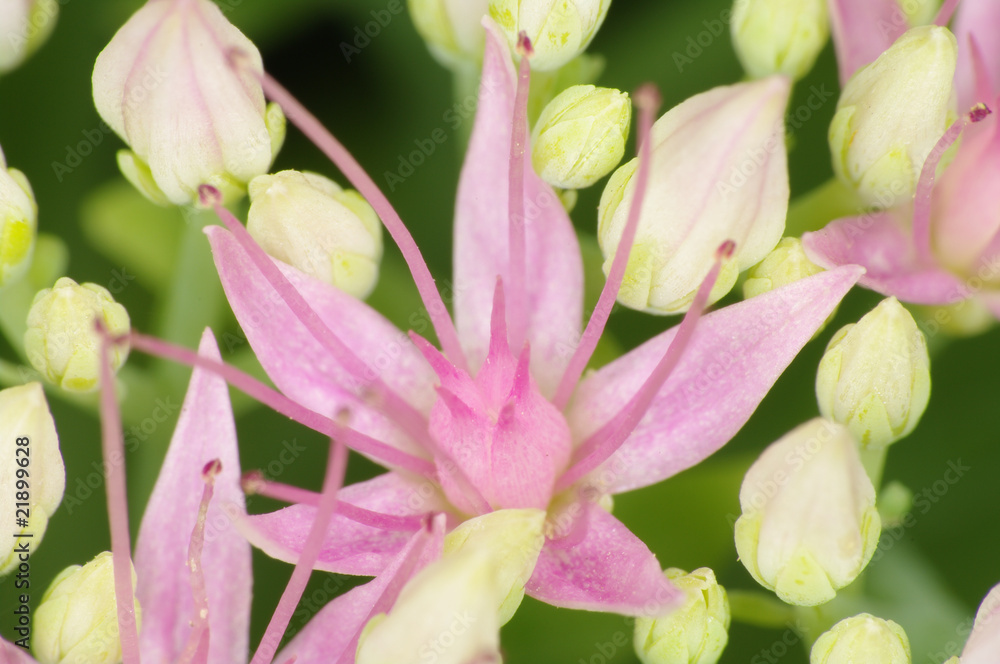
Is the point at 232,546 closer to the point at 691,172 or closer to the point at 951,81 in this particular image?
the point at 691,172

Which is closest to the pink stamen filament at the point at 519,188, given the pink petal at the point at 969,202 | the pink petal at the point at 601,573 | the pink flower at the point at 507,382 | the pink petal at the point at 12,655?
the pink flower at the point at 507,382

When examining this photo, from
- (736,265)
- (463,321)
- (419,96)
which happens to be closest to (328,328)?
(463,321)

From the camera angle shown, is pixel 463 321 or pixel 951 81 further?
pixel 463 321

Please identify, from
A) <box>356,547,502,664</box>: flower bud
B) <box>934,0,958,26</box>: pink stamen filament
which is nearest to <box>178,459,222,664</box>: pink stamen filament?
<box>356,547,502,664</box>: flower bud

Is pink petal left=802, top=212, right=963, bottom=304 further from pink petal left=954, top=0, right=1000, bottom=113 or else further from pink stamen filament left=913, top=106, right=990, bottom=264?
pink petal left=954, top=0, right=1000, bottom=113

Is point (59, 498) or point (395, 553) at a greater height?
point (59, 498)

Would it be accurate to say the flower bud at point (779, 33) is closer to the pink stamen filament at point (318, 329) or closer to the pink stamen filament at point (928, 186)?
the pink stamen filament at point (928, 186)
